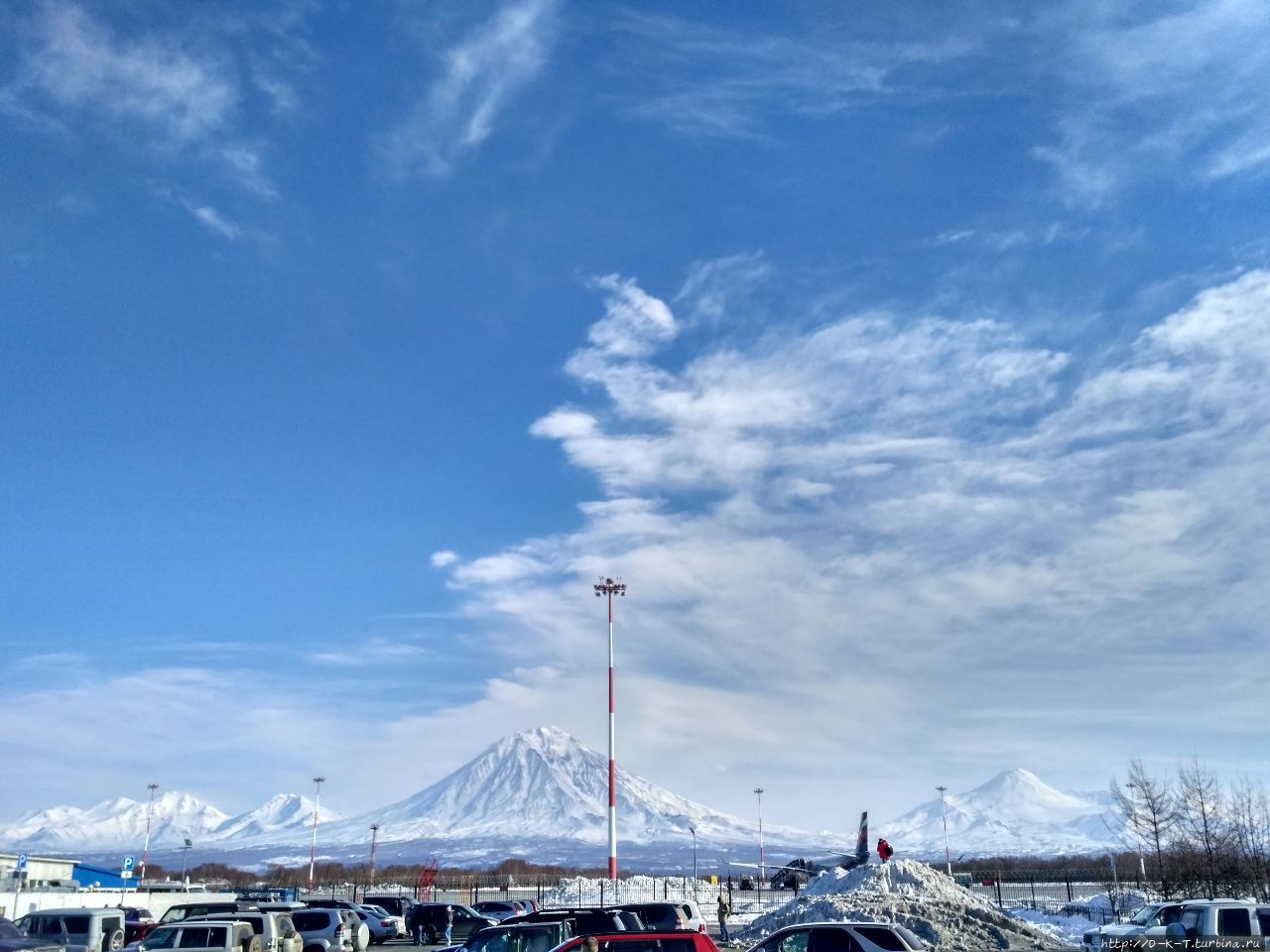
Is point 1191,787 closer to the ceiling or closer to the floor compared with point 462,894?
closer to the ceiling

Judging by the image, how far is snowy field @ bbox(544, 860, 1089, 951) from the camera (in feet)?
111

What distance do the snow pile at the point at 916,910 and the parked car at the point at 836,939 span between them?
12.5 meters

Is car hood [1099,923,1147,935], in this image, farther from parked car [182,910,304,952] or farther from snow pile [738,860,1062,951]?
parked car [182,910,304,952]

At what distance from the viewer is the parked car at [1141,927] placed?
25292mm

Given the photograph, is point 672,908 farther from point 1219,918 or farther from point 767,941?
point 1219,918

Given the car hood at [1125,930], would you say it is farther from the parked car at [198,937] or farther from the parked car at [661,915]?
the parked car at [198,937]

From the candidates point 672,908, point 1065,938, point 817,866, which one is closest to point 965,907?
point 1065,938

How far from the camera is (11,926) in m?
23.0

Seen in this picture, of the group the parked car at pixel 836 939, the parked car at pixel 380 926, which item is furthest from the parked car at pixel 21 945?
the parked car at pixel 380 926

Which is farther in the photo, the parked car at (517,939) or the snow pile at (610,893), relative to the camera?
the snow pile at (610,893)

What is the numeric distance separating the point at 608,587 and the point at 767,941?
174 feet

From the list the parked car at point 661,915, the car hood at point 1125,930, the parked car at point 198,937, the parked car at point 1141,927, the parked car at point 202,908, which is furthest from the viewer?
the parked car at point 661,915

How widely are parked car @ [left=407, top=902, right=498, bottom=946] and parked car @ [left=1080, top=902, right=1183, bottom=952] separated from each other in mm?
24955

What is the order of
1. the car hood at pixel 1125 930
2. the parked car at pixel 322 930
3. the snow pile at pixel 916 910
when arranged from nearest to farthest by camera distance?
the car hood at pixel 1125 930, the parked car at pixel 322 930, the snow pile at pixel 916 910
